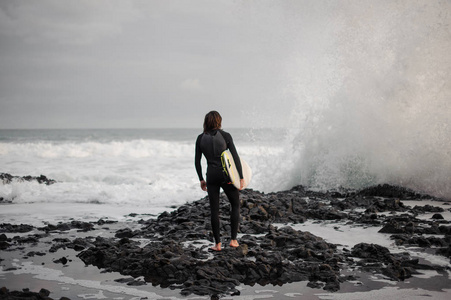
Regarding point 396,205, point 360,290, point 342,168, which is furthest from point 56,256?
point 342,168

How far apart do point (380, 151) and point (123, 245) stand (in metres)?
8.76

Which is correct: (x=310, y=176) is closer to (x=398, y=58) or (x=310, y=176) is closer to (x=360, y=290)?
(x=398, y=58)

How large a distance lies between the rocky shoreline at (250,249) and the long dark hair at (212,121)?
177 centimetres

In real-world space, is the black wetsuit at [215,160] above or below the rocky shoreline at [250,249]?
above

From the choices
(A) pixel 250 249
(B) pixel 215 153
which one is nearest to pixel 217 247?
(A) pixel 250 249

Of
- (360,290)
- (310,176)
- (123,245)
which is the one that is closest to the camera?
(360,290)

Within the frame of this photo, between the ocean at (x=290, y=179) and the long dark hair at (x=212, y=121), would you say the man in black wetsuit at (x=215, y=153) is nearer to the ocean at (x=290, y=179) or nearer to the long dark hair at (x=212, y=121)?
the long dark hair at (x=212, y=121)

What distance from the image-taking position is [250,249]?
6.02 metres

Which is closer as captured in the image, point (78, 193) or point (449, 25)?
point (449, 25)

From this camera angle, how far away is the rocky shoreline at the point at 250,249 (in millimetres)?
4840

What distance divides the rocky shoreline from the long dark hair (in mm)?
1771

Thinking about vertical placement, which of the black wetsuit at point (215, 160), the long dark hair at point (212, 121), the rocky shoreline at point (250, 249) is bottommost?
the rocky shoreline at point (250, 249)

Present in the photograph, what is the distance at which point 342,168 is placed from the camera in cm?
1313

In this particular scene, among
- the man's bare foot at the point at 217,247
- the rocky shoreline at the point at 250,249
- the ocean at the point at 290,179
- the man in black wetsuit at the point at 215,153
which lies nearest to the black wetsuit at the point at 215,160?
the man in black wetsuit at the point at 215,153
